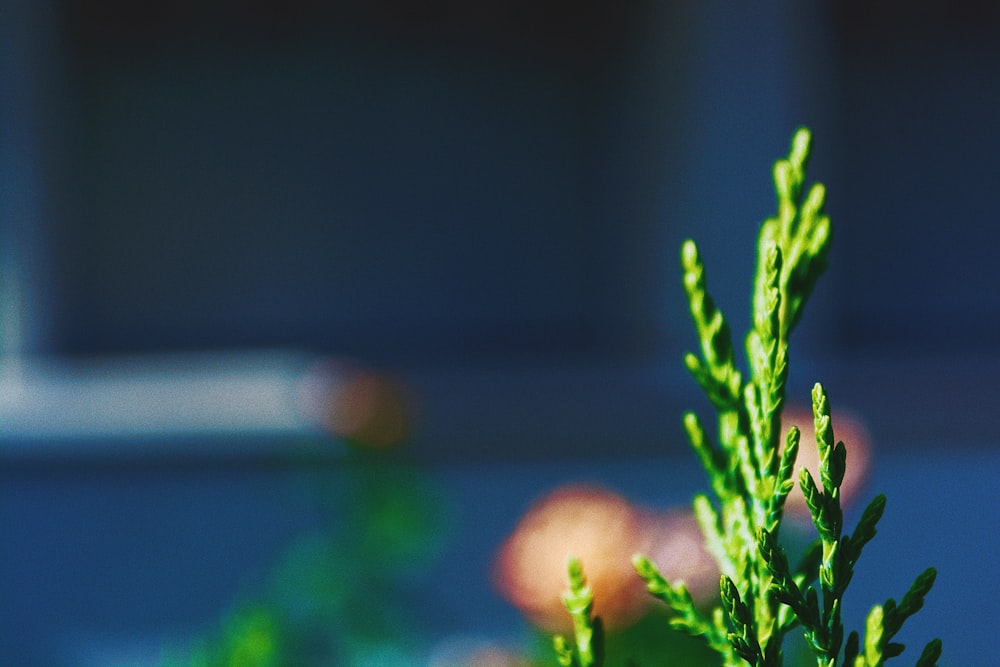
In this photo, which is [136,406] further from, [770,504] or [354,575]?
[770,504]

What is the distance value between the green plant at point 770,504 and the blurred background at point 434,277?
2.17 m

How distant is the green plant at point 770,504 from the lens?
63cm

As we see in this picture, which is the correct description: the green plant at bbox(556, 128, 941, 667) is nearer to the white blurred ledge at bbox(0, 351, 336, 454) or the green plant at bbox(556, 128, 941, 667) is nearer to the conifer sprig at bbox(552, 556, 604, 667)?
the conifer sprig at bbox(552, 556, 604, 667)

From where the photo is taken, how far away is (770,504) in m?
0.67

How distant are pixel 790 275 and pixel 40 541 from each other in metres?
3.10

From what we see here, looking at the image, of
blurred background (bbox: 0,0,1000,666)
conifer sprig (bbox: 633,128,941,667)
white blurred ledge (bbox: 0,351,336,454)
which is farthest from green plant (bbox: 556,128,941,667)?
white blurred ledge (bbox: 0,351,336,454)

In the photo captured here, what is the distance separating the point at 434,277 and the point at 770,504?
3167 millimetres

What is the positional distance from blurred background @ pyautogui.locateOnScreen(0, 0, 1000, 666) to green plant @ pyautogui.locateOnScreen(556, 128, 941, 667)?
7.11 ft

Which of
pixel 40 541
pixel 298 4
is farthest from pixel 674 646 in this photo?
pixel 298 4

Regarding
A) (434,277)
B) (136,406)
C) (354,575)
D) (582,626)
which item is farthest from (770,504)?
(434,277)

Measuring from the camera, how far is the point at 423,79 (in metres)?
3.75

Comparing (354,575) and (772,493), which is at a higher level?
(354,575)

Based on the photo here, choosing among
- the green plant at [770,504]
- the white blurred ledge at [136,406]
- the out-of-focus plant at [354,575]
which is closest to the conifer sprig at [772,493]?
the green plant at [770,504]

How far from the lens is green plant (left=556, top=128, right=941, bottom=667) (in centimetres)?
63
